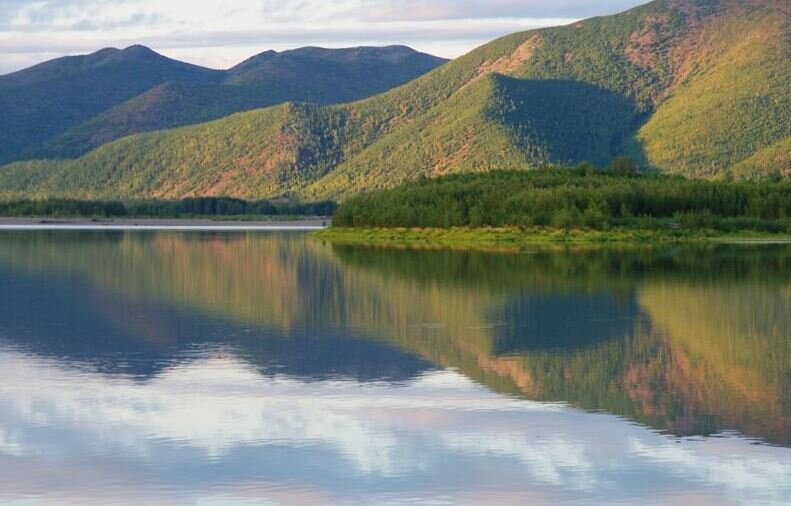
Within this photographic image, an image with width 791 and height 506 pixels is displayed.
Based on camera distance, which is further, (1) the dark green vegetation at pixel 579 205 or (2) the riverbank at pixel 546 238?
(1) the dark green vegetation at pixel 579 205

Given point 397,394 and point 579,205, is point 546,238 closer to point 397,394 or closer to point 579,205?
point 579,205

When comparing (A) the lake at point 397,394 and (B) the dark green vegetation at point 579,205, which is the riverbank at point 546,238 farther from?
(A) the lake at point 397,394

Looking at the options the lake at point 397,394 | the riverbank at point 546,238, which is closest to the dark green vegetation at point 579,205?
the riverbank at point 546,238

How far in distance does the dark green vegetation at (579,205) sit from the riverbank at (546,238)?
145 centimetres

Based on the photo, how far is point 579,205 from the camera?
108 meters

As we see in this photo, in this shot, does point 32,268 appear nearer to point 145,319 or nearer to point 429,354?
point 145,319

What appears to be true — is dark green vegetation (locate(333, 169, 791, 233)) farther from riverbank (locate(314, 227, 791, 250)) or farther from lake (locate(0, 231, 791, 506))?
lake (locate(0, 231, 791, 506))

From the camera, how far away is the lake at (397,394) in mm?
18438

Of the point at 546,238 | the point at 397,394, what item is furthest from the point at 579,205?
the point at 397,394

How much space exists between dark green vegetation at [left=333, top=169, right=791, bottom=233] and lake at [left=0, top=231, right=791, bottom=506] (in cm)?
5573

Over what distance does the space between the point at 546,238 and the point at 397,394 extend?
75699mm

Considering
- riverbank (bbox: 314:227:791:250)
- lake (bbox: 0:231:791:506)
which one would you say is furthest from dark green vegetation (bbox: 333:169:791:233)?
lake (bbox: 0:231:791:506)

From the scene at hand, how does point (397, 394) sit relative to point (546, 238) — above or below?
above

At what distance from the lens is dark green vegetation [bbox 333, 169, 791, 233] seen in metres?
106
